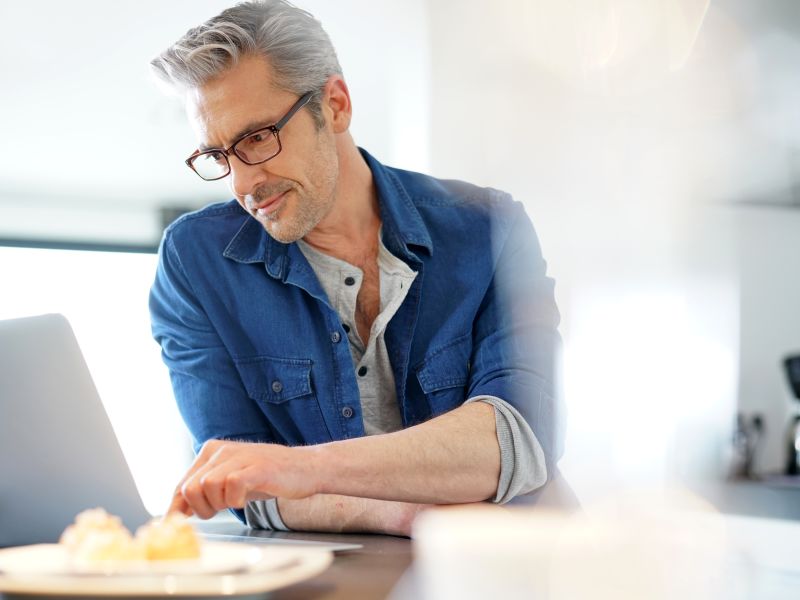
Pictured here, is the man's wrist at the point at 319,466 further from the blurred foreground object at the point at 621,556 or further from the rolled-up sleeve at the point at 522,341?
the rolled-up sleeve at the point at 522,341

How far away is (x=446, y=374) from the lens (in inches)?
52.9

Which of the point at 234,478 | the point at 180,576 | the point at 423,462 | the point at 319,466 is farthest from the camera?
the point at 423,462

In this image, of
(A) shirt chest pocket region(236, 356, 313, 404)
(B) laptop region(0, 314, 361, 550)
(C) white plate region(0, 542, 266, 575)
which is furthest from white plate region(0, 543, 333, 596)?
(A) shirt chest pocket region(236, 356, 313, 404)

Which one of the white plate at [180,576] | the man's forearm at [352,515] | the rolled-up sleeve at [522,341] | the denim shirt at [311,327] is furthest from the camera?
the denim shirt at [311,327]

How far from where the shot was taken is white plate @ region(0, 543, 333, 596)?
1.72ft

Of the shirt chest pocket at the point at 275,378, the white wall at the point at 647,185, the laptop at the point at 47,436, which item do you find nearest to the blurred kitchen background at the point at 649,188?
the white wall at the point at 647,185

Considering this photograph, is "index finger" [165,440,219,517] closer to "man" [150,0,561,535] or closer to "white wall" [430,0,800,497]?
"man" [150,0,561,535]

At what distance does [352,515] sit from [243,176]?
52 centimetres

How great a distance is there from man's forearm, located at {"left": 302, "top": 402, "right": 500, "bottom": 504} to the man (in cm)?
10

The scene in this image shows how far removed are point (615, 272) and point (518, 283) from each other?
170 millimetres

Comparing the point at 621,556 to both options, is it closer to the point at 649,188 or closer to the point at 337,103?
the point at 649,188

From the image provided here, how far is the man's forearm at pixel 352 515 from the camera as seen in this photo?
1.10 metres

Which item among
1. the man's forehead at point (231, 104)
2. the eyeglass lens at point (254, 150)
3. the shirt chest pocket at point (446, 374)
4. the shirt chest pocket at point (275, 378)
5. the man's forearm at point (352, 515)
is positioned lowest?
the man's forearm at point (352, 515)

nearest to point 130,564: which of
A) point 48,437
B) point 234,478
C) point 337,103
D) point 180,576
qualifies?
point 180,576
